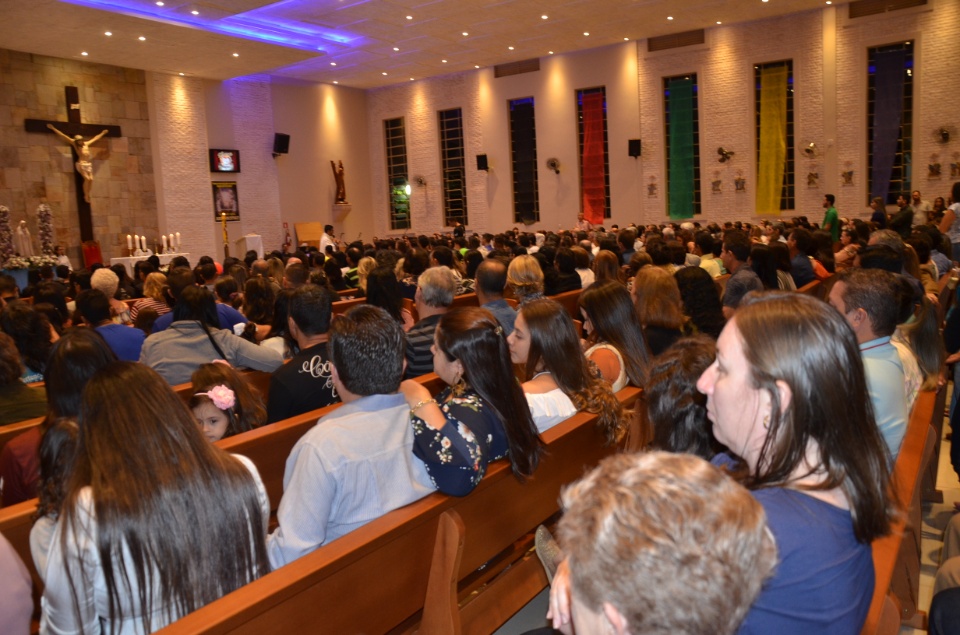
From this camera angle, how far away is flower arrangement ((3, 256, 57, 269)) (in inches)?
477

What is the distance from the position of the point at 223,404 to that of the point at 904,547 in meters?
2.67

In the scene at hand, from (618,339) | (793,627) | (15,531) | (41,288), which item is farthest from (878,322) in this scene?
(41,288)

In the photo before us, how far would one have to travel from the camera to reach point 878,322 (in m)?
2.82

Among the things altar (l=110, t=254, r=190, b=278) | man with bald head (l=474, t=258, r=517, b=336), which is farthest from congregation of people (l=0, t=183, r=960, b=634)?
altar (l=110, t=254, r=190, b=278)

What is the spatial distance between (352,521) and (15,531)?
41.1 inches

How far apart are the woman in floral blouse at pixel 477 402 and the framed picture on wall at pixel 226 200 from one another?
54.2ft

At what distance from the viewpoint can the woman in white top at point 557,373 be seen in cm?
299

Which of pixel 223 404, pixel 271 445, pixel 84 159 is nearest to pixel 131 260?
pixel 84 159

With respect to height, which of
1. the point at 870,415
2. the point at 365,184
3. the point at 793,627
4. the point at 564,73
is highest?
the point at 564,73

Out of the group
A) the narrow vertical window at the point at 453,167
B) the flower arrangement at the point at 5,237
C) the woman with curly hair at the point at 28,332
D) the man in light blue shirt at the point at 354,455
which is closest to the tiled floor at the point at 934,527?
the man in light blue shirt at the point at 354,455

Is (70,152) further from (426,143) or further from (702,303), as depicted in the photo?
(702,303)

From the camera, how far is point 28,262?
12.5m

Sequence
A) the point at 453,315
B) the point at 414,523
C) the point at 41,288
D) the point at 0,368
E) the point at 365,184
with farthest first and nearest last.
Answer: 1. the point at 365,184
2. the point at 41,288
3. the point at 0,368
4. the point at 453,315
5. the point at 414,523

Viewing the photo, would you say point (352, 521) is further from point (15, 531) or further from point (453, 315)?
point (15, 531)
